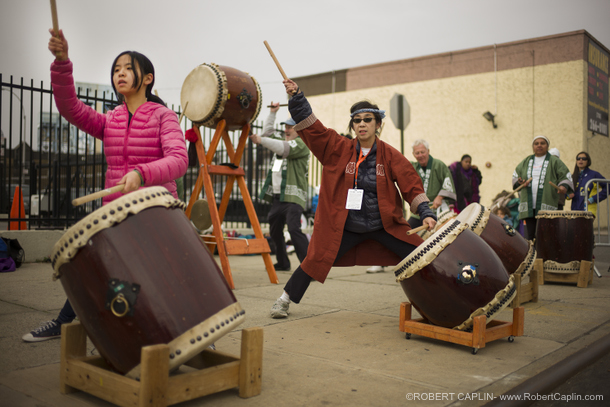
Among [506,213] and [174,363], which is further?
[506,213]

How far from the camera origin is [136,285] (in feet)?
6.40

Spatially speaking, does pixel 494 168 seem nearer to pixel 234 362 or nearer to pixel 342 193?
pixel 342 193

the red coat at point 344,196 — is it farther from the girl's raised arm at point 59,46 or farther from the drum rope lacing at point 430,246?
the girl's raised arm at point 59,46

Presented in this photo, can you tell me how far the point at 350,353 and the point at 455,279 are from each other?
752 mm

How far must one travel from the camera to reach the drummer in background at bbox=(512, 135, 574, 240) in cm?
680

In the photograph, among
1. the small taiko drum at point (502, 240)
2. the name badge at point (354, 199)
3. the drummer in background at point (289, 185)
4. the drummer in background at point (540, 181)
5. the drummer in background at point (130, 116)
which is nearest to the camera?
the drummer in background at point (130, 116)

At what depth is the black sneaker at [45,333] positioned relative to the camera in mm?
3082

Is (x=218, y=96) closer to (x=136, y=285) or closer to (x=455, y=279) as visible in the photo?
(x=455, y=279)

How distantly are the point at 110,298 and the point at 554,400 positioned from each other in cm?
209

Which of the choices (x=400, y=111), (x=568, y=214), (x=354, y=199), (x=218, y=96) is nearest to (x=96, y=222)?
(x=354, y=199)

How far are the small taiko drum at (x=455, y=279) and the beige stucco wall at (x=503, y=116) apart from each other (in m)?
12.4

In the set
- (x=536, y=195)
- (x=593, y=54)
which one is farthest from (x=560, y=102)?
(x=536, y=195)

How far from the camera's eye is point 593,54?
17594 mm

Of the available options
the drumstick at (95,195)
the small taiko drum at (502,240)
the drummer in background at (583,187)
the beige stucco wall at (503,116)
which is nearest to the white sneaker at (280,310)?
the small taiko drum at (502,240)
